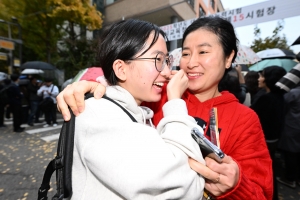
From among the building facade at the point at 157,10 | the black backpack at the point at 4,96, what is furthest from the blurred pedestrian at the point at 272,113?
the black backpack at the point at 4,96

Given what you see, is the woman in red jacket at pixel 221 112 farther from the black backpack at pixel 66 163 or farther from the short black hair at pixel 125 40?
the short black hair at pixel 125 40

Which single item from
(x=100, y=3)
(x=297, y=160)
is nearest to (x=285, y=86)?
(x=297, y=160)

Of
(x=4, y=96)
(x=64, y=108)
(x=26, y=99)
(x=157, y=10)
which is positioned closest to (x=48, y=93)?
(x=26, y=99)

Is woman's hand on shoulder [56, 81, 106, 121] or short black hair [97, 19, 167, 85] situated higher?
short black hair [97, 19, 167, 85]

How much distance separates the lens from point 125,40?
3.51 ft

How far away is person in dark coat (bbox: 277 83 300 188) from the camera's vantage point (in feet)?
11.1

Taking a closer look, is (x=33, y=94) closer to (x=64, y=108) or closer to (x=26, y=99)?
(x=26, y=99)

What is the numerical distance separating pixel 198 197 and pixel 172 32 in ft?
20.5

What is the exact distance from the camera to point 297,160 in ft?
12.0

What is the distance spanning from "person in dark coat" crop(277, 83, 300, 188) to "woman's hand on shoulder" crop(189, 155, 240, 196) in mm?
3191

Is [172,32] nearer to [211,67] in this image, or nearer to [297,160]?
[297,160]

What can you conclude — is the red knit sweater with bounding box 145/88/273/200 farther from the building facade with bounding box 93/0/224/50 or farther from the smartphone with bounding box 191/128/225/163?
the building facade with bounding box 93/0/224/50

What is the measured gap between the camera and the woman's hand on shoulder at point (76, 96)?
93 centimetres

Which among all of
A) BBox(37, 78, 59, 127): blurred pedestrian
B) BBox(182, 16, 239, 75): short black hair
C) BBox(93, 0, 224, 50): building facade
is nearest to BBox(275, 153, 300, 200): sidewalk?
BBox(182, 16, 239, 75): short black hair
